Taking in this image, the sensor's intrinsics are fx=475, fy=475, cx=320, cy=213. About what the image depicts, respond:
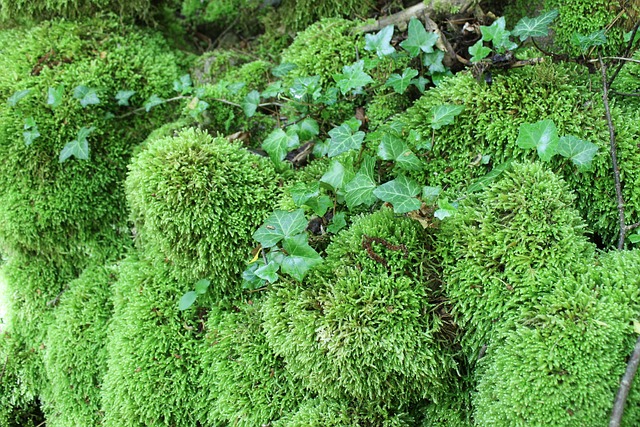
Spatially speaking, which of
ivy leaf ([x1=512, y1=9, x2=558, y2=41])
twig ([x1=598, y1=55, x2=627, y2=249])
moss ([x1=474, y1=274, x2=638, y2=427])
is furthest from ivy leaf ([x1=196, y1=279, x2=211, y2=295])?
ivy leaf ([x1=512, y1=9, x2=558, y2=41])

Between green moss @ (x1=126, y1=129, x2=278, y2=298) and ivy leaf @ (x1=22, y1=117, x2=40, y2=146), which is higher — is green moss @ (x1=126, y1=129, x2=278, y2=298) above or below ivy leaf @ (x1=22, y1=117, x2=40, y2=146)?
below

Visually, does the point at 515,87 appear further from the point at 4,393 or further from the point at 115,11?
the point at 4,393

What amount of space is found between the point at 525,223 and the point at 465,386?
29.0 inches

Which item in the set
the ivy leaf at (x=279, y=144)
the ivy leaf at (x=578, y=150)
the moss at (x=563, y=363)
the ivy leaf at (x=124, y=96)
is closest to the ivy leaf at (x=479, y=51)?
the ivy leaf at (x=578, y=150)

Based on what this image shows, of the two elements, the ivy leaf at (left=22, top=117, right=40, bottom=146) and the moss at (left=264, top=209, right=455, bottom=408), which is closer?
the moss at (left=264, top=209, right=455, bottom=408)

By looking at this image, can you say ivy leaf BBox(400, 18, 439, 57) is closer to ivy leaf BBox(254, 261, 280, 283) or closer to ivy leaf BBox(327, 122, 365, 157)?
ivy leaf BBox(327, 122, 365, 157)

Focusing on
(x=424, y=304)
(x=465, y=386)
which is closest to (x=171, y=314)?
(x=424, y=304)

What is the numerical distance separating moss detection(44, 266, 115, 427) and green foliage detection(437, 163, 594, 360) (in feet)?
6.64

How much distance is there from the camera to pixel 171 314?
254 centimetres

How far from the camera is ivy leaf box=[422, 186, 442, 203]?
78.7 inches

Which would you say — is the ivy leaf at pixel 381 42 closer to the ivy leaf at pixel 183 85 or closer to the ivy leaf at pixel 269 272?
the ivy leaf at pixel 183 85

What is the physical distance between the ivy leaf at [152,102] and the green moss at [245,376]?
138 cm

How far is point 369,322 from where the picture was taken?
1893 millimetres

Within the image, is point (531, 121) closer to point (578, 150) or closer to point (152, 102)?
point (578, 150)
